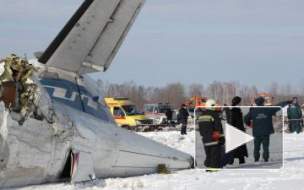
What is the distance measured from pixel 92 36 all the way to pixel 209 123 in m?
3.10

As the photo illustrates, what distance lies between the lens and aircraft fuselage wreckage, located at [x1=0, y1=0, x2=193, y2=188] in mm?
7626

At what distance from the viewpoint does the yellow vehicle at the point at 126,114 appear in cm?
3934

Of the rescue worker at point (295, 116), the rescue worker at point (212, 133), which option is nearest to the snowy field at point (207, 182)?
the rescue worker at point (212, 133)

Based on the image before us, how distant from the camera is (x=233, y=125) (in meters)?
14.4

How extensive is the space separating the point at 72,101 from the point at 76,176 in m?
1.65

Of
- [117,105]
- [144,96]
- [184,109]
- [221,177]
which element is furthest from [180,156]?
[144,96]

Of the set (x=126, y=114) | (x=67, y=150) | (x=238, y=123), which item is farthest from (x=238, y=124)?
(x=126, y=114)

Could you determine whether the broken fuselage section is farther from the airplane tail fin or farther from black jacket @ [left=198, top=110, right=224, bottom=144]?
black jacket @ [left=198, top=110, right=224, bottom=144]

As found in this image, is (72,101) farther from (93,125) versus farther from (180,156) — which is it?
(180,156)

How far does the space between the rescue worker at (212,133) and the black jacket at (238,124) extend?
162 centimetres
